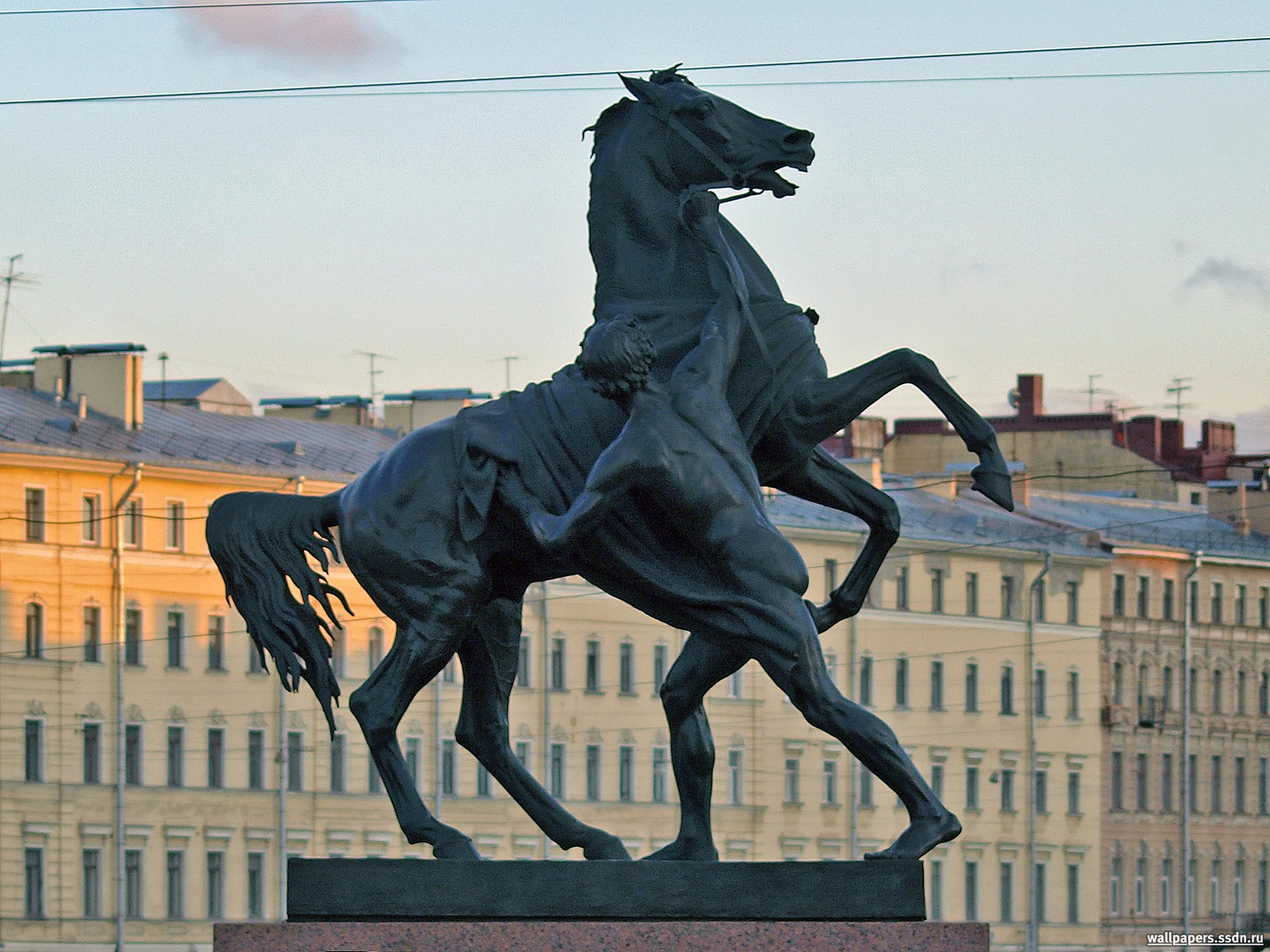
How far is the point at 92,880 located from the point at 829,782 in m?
18.9

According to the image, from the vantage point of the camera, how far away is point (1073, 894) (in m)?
79.3

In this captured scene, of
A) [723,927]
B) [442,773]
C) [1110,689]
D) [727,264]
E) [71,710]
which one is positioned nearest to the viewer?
[723,927]

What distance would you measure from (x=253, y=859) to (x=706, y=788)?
52.7 m

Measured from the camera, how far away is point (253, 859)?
65250mm

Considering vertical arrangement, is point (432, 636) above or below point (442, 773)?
above

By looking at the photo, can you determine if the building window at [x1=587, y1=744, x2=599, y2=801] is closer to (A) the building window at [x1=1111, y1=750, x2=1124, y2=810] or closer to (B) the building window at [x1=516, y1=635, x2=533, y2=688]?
(B) the building window at [x1=516, y1=635, x2=533, y2=688]

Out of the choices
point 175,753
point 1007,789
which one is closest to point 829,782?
point 1007,789

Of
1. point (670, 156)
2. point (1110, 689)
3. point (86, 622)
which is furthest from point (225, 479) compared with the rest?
point (670, 156)

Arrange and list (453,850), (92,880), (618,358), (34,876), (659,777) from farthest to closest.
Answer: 1. (659,777)
2. (92,880)
3. (34,876)
4. (453,850)
5. (618,358)

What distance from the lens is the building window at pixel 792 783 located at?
Answer: 244 ft

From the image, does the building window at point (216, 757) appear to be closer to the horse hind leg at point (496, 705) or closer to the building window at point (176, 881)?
the building window at point (176, 881)

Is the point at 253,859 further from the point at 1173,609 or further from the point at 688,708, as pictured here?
the point at 688,708

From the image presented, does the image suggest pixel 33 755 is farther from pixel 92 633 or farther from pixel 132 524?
pixel 132 524

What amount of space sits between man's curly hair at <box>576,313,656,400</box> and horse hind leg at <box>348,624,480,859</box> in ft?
4.09
